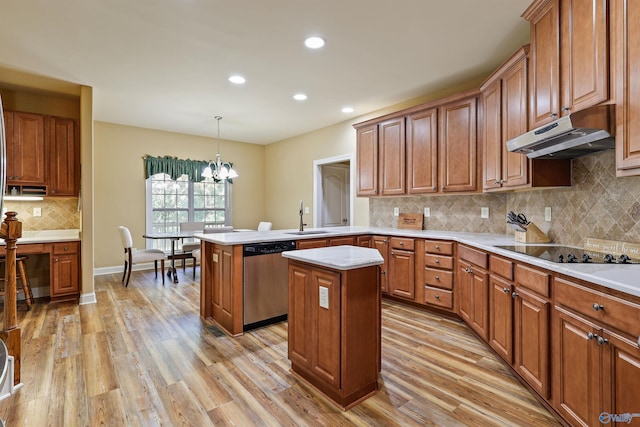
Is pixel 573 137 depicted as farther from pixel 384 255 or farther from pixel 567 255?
pixel 384 255

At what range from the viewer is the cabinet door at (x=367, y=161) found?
14.9 feet

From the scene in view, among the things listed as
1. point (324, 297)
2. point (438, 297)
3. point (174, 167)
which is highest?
point (174, 167)

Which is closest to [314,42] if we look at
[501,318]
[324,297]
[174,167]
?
[324,297]

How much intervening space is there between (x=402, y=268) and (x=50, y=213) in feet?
16.0

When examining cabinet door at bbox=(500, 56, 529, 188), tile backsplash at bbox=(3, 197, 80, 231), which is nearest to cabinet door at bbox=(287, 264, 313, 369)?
cabinet door at bbox=(500, 56, 529, 188)

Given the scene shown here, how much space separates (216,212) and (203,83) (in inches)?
144

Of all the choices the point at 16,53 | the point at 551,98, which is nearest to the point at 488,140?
the point at 551,98

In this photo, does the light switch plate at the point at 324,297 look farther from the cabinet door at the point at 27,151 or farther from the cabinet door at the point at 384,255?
the cabinet door at the point at 27,151

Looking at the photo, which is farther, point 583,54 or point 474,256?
point 474,256

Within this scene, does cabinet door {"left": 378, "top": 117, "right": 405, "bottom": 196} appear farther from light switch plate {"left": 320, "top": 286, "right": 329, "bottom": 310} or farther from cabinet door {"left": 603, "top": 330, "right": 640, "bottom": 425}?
cabinet door {"left": 603, "top": 330, "right": 640, "bottom": 425}

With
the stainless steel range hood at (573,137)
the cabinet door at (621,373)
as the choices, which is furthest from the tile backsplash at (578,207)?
the cabinet door at (621,373)

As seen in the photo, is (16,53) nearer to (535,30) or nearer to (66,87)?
(66,87)

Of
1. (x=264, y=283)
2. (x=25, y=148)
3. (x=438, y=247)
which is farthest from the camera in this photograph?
(x=25, y=148)

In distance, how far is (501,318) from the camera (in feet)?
8.00
